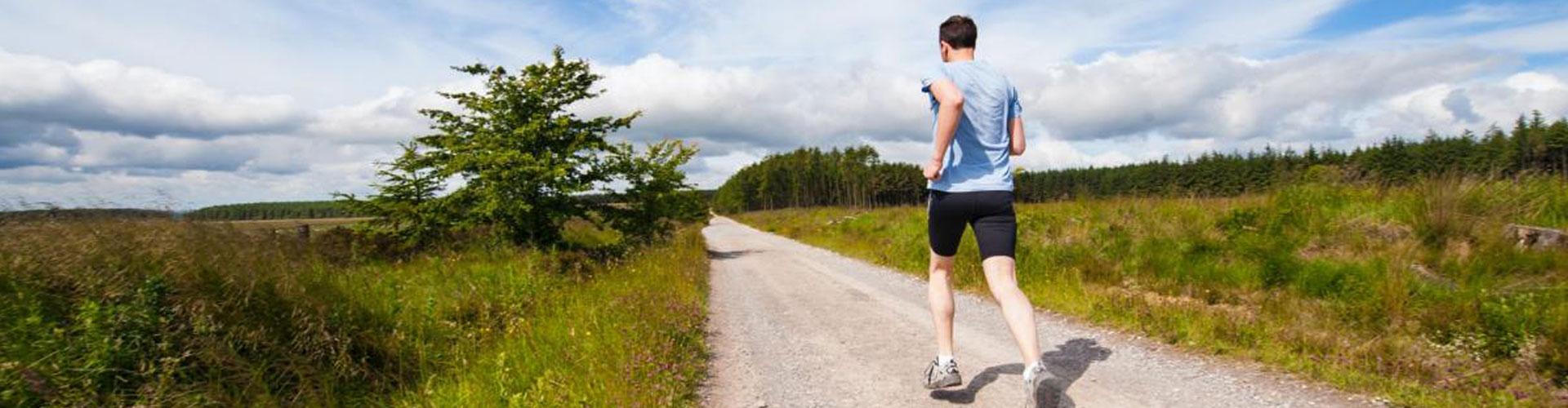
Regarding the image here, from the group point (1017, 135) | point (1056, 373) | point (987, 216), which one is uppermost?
point (1017, 135)

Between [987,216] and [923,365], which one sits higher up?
[987,216]

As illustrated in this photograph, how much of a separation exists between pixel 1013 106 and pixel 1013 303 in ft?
3.35

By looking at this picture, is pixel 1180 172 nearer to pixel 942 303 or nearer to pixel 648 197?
pixel 648 197

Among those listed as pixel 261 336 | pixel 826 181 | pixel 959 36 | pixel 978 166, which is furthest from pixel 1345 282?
pixel 826 181

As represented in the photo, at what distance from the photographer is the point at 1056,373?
4398mm

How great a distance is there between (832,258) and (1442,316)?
11.2 meters

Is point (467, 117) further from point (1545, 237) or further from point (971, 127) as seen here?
point (1545, 237)

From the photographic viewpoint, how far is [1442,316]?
4734 millimetres

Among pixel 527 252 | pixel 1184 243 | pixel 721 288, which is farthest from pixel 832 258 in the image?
pixel 1184 243

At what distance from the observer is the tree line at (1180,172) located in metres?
10.1

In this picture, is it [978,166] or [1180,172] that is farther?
[1180,172]

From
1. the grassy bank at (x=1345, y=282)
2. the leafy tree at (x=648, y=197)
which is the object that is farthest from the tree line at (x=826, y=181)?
the grassy bank at (x=1345, y=282)

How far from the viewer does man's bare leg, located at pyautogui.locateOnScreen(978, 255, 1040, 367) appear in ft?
10.1

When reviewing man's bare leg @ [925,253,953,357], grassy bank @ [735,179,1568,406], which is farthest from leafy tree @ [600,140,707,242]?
man's bare leg @ [925,253,953,357]
